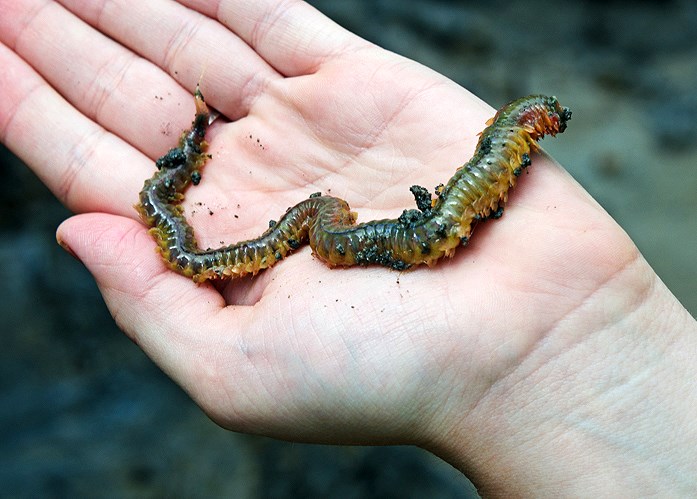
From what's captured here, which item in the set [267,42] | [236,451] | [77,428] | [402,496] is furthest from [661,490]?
[77,428]

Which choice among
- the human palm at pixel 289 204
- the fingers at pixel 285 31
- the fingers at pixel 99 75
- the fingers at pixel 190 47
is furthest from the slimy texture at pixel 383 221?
the fingers at pixel 285 31

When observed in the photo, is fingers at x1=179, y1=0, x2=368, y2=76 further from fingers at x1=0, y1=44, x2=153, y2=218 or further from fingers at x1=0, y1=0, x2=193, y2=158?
fingers at x1=0, y1=44, x2=153, y2=218

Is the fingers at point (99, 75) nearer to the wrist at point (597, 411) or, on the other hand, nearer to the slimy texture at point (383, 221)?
the slimy texture at point (383, 221)

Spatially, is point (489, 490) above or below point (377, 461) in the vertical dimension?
above

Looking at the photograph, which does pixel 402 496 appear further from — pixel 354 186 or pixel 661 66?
pixel 661 66

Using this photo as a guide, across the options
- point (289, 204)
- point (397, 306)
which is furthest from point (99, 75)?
point (397, 306)

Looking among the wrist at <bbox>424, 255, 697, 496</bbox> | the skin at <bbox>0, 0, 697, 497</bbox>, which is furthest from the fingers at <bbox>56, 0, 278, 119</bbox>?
the wrist at <bbox>424, 255, 697, 496</bbox>
